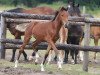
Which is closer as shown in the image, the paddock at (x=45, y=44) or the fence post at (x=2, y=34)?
the paddock at (x=45, y=44)

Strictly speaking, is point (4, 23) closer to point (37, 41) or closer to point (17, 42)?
point (17, 42)

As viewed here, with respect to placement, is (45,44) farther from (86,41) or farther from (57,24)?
(57,24)

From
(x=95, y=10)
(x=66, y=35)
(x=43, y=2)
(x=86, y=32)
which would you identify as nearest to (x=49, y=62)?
(x=66, y=35)

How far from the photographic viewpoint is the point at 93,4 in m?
41.8

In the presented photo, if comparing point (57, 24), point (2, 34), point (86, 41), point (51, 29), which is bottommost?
point (2, 34)

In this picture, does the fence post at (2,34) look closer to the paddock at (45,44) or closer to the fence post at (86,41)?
the paddock at (45,44)

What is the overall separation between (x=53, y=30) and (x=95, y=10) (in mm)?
30252

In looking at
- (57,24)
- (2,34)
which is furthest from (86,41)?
(2,34)

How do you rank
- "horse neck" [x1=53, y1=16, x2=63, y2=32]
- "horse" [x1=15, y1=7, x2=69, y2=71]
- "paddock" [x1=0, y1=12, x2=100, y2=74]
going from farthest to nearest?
"paddock" [x1=0, y1=12, x2=100, y2=74]
"horse neck" [x1=53, y1=16, x2=63, y2=32]
"horse" [x1=15, y1=7, x2=69, y2=71]

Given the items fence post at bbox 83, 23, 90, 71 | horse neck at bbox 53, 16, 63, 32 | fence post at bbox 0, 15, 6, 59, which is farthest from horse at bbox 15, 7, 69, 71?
fence post at bbox 0, 15, 6, 59

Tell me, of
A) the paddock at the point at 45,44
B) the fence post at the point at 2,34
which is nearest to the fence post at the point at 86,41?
the paddock at the point at 45,44

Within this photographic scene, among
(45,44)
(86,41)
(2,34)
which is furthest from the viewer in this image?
(2,34)

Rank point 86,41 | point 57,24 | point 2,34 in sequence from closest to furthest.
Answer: point 57,24 → point 86,41 → point 2,34

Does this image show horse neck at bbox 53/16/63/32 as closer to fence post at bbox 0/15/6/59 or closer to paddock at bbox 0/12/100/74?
paddock at bbox 0/12/100/74
